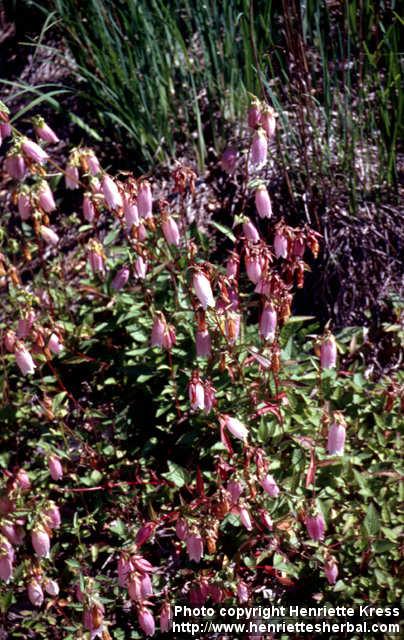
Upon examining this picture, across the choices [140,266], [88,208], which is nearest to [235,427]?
[140,266]

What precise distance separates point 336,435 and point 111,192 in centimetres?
109

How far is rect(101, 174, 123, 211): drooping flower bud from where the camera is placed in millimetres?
2525

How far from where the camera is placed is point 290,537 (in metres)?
2.79

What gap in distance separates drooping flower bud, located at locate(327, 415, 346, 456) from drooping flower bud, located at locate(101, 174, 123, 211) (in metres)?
1.00

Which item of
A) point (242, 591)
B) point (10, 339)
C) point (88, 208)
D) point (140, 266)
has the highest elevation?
point (88, 208)

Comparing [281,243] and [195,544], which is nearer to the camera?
[195,544]

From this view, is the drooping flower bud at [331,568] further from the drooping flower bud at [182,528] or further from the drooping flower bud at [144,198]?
the drooping flower bud at [144,198]

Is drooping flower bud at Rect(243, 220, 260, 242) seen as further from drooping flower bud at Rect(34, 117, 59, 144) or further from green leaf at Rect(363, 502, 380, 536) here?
green leaf at Rect(363, 502, 380, 536)

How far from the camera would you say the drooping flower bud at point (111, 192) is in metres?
2.53

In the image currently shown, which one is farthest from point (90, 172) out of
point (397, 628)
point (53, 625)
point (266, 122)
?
point (397, 628)

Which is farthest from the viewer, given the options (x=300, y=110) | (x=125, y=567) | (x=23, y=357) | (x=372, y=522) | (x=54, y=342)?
(x=300, y=110)

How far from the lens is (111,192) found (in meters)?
2.53

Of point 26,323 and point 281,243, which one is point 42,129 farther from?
point 281,243

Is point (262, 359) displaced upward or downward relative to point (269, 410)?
upward
